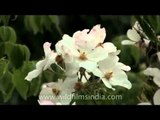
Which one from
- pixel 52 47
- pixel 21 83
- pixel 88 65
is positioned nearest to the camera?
pixel 88 65

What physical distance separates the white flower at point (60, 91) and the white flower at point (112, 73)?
5 centimetres

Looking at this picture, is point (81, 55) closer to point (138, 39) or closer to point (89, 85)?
point (89, 85)

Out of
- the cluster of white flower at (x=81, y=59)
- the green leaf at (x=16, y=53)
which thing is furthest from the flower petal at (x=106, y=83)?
the green leaf at (x=16, y=53)

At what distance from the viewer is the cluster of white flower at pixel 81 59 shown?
1091mm

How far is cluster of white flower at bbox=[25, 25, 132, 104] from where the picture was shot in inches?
42.9

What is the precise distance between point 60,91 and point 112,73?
0.09 m

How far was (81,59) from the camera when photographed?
3.61 ft

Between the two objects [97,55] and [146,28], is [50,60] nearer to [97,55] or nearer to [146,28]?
[97,55]

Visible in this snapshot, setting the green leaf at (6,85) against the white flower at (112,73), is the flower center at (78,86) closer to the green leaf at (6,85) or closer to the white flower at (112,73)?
the white flower at (112,73)

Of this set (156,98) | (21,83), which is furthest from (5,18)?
(156,98)

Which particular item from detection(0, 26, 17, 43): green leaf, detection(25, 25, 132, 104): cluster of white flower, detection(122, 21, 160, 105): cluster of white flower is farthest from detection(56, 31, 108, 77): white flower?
detection(0, 26, 17, 43): green leaf

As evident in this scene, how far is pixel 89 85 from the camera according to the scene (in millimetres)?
1111

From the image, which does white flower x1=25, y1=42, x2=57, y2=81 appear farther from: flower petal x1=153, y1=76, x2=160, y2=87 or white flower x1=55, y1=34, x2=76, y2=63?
flower petal x1=153, y1=76, x2=160, y2=87
